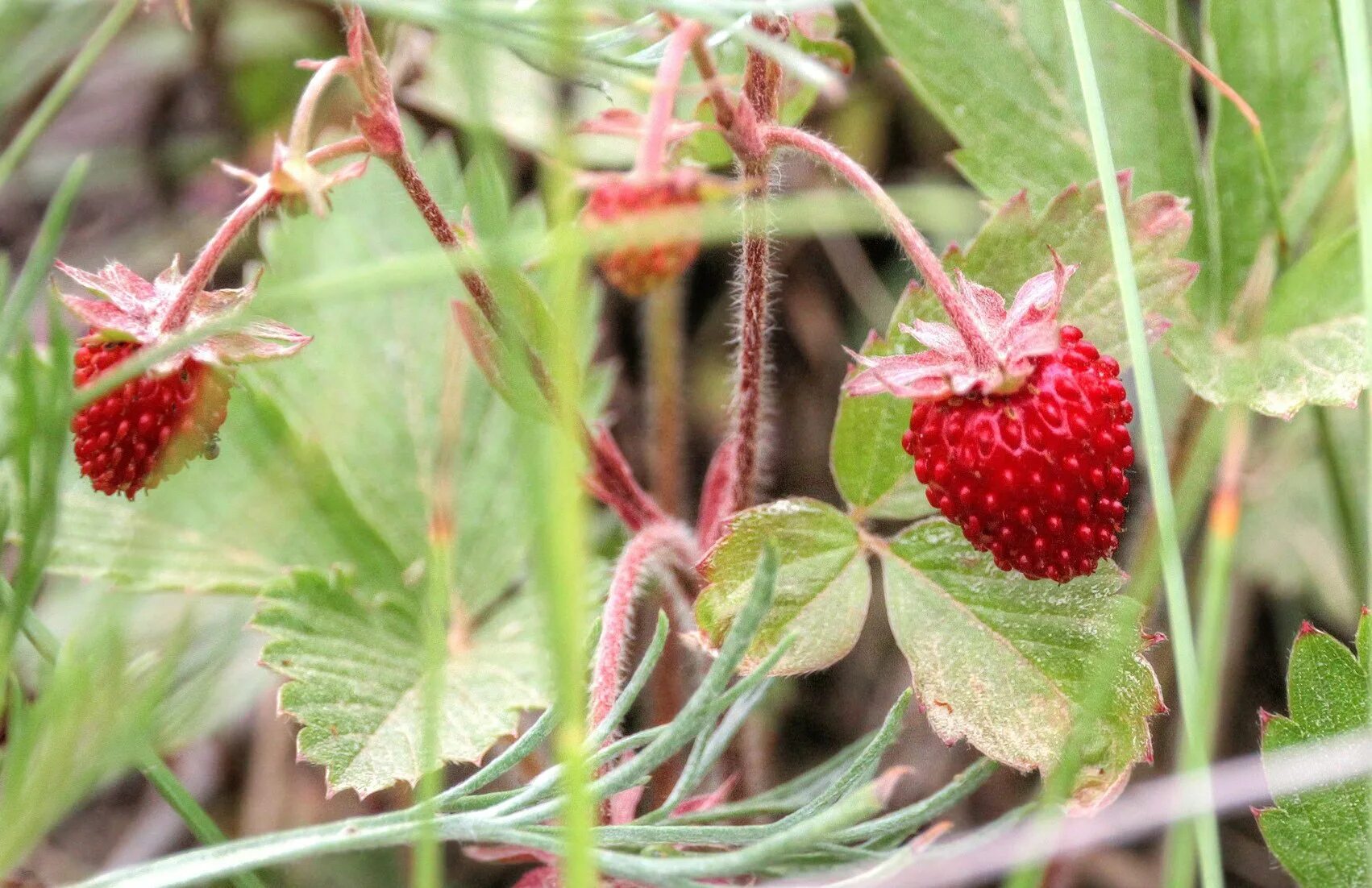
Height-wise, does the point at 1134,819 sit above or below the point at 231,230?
below

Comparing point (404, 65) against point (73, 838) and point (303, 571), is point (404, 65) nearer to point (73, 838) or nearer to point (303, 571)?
point (303, 571)

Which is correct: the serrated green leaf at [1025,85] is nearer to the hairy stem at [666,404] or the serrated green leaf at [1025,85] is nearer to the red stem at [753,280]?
the red stem at [753,280]

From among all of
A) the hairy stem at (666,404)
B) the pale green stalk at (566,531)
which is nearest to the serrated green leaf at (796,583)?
the pale green stalk at (566,531)

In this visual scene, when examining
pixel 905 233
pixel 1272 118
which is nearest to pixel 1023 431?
pixel 905 233

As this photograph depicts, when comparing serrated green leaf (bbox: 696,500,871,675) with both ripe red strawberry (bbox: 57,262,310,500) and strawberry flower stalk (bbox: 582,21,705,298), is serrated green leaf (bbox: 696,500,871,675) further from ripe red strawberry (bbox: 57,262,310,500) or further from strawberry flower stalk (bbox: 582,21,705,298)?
Answer: ripe red strawberry (bbox: 57,262,310,500)

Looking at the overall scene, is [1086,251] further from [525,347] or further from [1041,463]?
[525,347]

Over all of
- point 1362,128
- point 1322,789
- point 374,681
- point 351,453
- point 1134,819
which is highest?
point 1362,128

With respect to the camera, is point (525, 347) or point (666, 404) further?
point (666, 404)
